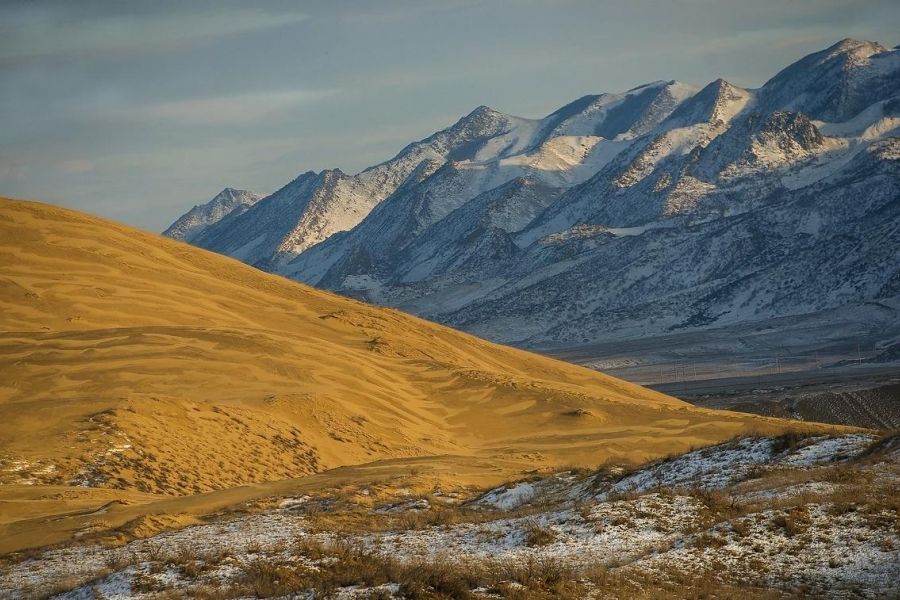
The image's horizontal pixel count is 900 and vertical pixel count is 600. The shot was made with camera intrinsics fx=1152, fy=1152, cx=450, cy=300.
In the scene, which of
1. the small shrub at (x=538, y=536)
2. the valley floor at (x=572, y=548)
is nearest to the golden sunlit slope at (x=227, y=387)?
the valley floor at (x=572, y=548)

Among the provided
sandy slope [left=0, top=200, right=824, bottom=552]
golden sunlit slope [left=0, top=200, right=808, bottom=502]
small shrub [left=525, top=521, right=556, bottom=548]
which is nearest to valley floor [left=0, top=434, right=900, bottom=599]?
small shrub [left=525, top=521, right=556, bottom=548]

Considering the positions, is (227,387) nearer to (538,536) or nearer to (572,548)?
(538,536)

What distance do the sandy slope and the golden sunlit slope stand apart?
3.8 inches

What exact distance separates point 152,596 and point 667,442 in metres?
29.9

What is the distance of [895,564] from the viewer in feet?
47.8

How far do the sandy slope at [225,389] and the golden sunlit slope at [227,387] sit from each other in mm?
97

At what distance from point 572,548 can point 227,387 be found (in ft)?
85.1

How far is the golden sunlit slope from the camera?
32.4 metres

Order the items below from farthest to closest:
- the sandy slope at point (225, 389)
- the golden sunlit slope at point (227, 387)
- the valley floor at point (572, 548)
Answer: the golden sunlit slope at point (227, 387), the sandy slope at point (225, 389), the valley floor at point (572, 548)

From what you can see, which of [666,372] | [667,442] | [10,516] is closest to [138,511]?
[10,516]

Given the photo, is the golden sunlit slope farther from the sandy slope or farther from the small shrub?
the small shrub

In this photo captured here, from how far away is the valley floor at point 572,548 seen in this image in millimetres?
14195

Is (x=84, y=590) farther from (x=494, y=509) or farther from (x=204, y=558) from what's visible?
(x=494, y=509)

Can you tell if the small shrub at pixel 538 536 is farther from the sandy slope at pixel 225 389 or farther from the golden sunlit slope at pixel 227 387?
the golden sunlit slope at pixel 227 387
